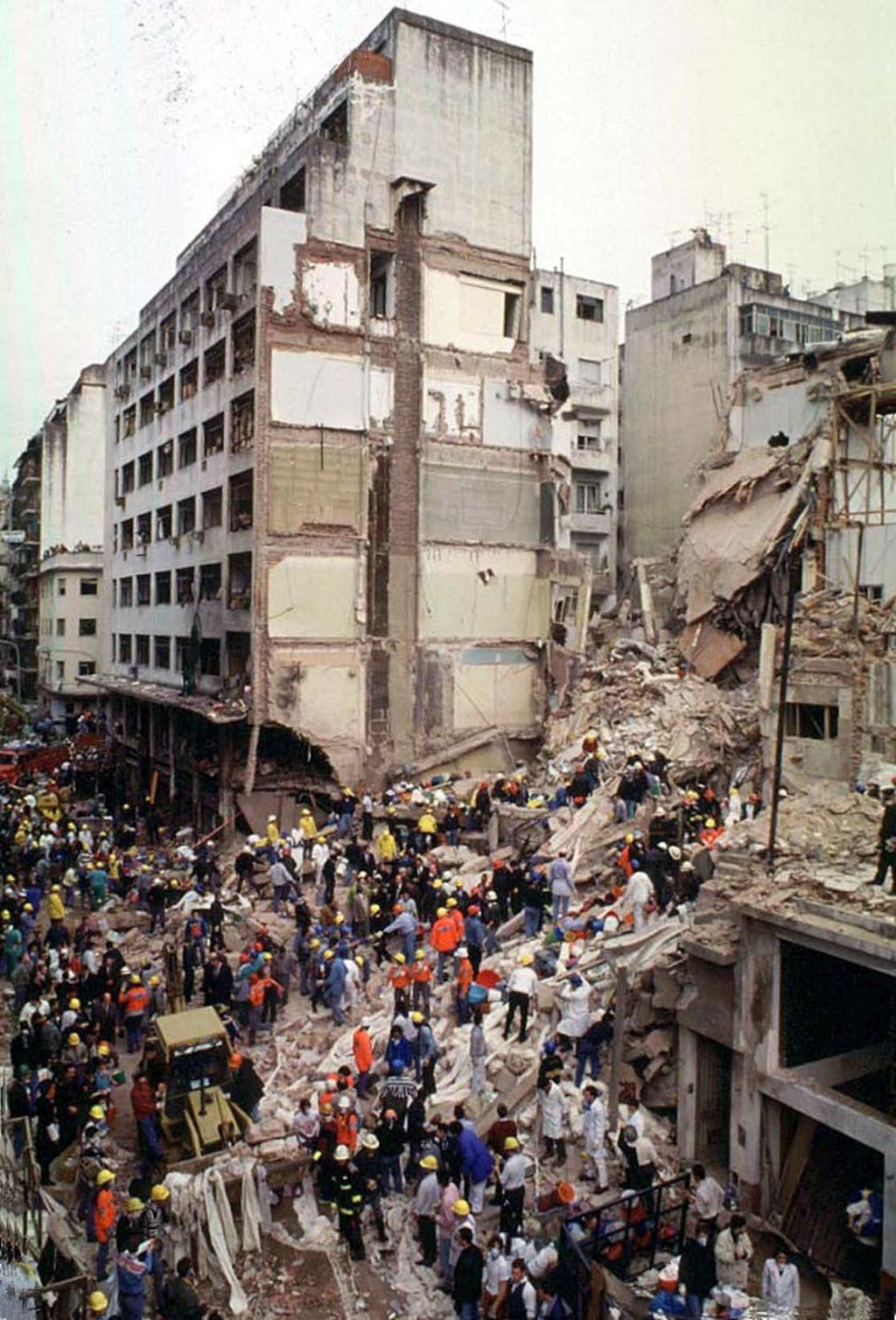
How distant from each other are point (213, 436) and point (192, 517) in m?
4.02

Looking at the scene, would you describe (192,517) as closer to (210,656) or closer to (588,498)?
(210,656)

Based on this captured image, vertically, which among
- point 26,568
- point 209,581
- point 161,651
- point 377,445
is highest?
point 377,445

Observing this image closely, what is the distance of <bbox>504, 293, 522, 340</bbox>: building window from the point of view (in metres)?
34.6

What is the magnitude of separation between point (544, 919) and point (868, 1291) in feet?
28.2

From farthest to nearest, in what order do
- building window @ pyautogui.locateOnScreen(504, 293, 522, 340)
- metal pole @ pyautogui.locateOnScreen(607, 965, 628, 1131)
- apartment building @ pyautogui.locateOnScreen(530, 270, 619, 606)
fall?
1. apartment building @ pyautogui.locateOnScreen(530, 270, 619, 606)
2. building window @ pyautogui.locateOnScreen(504, 293, 522, 340)
3. metal pole @ pyautogui.locateOnScreen(607, 965, 628, 1131)

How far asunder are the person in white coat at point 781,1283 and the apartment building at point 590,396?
128 ft

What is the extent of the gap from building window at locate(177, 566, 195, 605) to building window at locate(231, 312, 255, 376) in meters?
7.82

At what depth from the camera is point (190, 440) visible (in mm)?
38438

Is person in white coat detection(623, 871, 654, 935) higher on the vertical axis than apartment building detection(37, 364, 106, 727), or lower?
lower

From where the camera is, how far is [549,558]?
3528 centimetres

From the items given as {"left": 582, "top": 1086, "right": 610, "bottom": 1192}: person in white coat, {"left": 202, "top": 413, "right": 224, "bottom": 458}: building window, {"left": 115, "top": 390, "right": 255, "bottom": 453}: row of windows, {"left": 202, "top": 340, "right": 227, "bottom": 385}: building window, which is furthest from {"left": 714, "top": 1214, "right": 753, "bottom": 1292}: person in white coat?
{"left": 202, "top": 340, "right": 227, "bottom": 385}: building window

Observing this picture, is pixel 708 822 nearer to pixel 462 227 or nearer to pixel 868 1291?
pixel 868 1291

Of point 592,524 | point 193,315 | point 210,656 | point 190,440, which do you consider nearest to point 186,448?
point 190,440

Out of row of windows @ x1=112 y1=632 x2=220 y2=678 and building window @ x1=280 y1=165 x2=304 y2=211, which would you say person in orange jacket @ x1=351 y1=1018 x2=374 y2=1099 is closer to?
row of windows @ x1=112 y1=632 x2=220 y2=678
